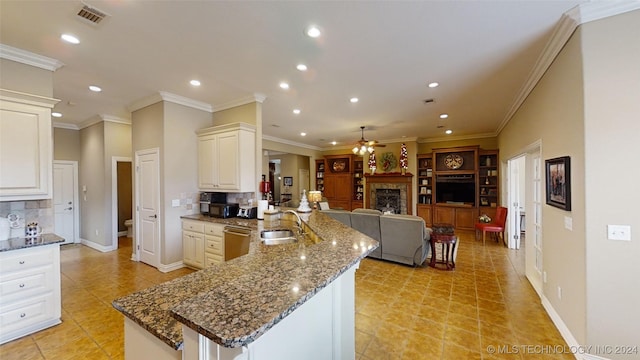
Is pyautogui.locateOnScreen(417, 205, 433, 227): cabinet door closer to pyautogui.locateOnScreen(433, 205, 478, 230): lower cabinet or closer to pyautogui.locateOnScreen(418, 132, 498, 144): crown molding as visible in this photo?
pyautogui.locateOnScreen(433, 205, 478, 230): lower cabinet

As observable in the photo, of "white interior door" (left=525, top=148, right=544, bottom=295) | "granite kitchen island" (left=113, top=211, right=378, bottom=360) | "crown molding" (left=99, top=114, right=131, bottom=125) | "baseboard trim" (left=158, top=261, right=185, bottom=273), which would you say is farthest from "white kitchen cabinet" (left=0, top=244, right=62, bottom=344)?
"white interior door" (left=525, top=148, right=544, bottom=295)

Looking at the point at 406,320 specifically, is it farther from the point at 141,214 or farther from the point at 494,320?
the point at 141,214

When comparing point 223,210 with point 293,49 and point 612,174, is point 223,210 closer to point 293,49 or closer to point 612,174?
point 293,49

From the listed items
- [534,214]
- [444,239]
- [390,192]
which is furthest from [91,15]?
[390,192]

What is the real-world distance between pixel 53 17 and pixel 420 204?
8370 mm

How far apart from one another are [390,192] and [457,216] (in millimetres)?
2077

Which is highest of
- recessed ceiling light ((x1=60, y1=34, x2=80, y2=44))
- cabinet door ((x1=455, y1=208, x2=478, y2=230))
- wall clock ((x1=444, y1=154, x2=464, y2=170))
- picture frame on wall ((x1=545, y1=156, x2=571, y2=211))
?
recessed ceiling light ((x1=60, y1=34, x2=80, y2=44))

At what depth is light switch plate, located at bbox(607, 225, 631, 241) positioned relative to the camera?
1906 millimetres

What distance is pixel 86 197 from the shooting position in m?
5.98

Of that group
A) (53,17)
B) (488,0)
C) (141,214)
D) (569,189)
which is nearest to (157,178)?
(141,214)

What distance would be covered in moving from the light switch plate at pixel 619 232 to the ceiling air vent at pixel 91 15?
4503 millimetres

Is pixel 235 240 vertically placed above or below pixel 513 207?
below

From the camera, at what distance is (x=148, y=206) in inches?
171

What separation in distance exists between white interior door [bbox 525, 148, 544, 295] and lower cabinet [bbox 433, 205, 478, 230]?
11.5ft
